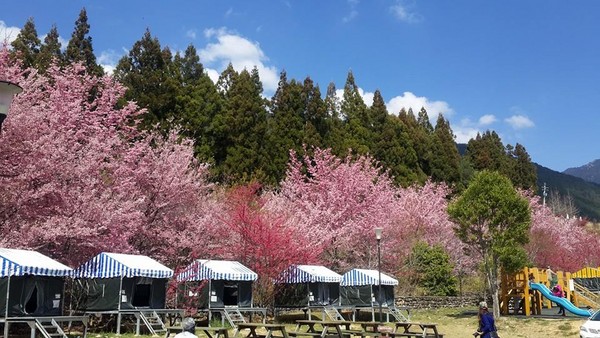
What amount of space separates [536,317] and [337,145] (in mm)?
25121

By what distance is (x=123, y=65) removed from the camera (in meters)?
43.8

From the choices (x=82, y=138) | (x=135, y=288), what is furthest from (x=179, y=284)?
(x=82, y=138)

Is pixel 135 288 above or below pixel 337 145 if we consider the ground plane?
below

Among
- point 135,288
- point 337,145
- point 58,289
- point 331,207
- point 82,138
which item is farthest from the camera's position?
point 337,145

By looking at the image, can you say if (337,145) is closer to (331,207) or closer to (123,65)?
(331,207)

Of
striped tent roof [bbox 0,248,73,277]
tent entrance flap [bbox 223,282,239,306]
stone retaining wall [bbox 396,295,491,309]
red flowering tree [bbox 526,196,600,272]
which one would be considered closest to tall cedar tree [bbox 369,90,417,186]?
red flowering tree [bbox 526,196,600,272]

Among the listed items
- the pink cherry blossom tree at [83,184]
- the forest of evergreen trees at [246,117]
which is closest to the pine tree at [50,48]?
the forest of evergreen trees at [246,117]

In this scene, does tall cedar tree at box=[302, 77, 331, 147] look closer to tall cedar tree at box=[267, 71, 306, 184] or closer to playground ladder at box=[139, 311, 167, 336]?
tall cedar tree at box=[267, 71, 306, 184]

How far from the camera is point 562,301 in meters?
27.0

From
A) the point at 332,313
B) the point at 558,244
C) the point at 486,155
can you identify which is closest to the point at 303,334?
the point at 332,313

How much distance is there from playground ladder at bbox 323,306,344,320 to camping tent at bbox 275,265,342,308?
40cm

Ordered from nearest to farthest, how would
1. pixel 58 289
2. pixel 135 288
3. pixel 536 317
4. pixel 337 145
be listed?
pixel 58 289 < pixel 135 288 < pixel 536 317 < pixel 337 145

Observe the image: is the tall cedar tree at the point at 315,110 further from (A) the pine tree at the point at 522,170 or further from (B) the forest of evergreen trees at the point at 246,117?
(A) the pine tree at the point at 522,170

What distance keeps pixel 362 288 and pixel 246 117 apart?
63.0ft
